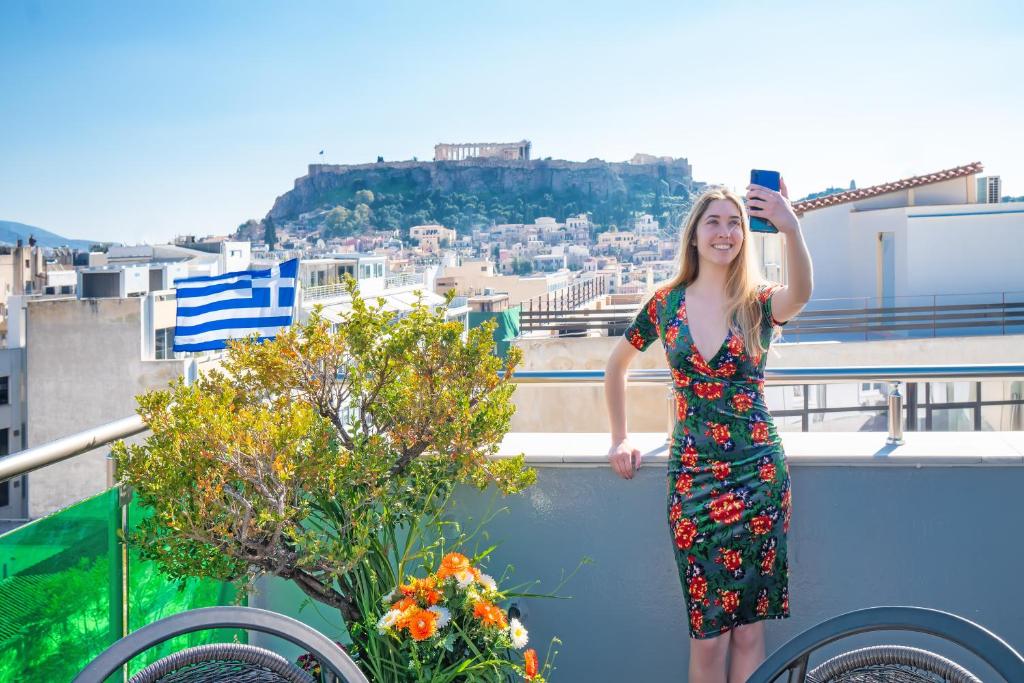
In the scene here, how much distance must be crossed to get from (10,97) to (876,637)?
439 feet

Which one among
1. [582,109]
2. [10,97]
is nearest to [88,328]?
[582,109]

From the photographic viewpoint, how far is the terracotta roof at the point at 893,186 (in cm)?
1897

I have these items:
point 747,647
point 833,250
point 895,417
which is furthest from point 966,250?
point 747,647

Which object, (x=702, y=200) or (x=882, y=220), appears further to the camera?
(x=882, y=220)

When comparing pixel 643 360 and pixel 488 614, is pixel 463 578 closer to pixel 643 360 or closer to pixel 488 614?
pixel 488 614

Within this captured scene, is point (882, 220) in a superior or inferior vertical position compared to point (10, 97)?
inferior

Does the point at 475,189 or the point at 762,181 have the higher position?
the point at 475,189

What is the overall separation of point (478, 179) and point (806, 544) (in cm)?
12138

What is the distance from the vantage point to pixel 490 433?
2070mm

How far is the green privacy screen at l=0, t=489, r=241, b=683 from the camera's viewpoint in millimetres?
1684

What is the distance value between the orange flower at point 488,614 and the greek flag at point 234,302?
22.6m

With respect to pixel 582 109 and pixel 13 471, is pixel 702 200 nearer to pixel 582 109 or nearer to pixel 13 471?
pixel 13 471

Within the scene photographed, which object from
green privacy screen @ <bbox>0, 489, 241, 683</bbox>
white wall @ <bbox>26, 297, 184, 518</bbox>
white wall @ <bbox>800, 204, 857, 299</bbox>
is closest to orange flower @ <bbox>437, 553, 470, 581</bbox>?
green privacy screen @ <bbox>0, 489, 241, 683</bbox>

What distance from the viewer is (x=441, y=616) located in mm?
1873
